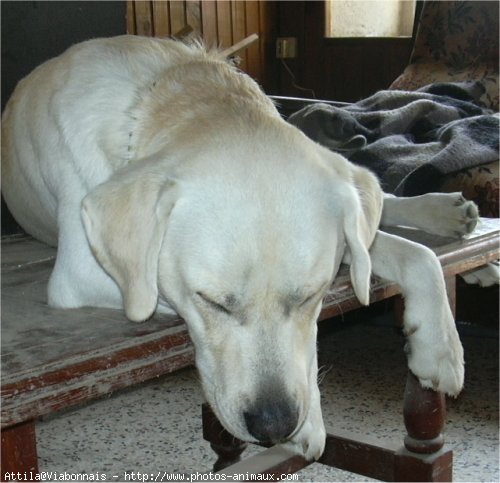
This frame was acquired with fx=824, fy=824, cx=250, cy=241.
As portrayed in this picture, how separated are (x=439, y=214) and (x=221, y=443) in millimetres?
819

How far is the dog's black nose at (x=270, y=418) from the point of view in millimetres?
1231

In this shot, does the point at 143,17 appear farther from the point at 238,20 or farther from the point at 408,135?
the point at 408,135

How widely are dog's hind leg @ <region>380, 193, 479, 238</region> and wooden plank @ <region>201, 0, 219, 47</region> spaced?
2.76m

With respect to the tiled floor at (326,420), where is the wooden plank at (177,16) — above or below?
above

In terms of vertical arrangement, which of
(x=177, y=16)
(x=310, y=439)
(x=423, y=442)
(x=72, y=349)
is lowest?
(x=423, y=442)

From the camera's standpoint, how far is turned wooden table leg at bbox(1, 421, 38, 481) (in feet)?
3.63

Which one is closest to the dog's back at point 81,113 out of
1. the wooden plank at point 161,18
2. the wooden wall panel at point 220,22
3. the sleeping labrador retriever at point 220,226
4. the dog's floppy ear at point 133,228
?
the sleeping labrador retriever at point 220,226

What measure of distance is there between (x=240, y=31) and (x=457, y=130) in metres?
2.49

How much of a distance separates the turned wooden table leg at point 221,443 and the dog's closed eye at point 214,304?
0.91m

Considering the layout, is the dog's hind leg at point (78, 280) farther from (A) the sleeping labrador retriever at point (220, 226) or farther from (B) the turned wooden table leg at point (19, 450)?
(B) the turned wooden table leg at point (19, 450)

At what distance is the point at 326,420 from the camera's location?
257 cm

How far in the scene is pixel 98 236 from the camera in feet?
4.33

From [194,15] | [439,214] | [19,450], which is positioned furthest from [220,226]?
[194,15]

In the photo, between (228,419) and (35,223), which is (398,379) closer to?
(35,223)
